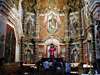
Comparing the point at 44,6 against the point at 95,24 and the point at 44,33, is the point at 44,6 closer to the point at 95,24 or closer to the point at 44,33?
the point at 44,33

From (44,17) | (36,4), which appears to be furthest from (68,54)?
(36,4)

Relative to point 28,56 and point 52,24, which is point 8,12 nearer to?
point 28,56

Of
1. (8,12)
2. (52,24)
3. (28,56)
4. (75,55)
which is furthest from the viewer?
(52,24)

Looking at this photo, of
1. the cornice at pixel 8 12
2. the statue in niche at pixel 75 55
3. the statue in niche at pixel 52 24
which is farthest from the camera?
the statue in niche at pixel 52 24

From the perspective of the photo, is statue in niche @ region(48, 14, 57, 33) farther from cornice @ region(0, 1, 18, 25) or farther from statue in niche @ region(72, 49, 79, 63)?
cornice @ region(0, 1, 18, 25)

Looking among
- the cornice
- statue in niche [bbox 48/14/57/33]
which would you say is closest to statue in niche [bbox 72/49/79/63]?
statue in niche [bbox 48/14/57/33]

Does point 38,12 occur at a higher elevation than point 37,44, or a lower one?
higher

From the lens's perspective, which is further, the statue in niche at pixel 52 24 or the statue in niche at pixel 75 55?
the statue in niche at pixel 52 24

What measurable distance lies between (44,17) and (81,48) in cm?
610

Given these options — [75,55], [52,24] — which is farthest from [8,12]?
Result: [75,55]

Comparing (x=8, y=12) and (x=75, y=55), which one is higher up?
(x=8, y=12)

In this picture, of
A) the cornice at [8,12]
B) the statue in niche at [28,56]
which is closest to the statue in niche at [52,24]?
the statue in niche at [28,56]

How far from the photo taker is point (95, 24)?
18.0m

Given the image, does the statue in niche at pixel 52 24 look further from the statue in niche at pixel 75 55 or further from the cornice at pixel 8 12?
the cornice at pixel 8 12
